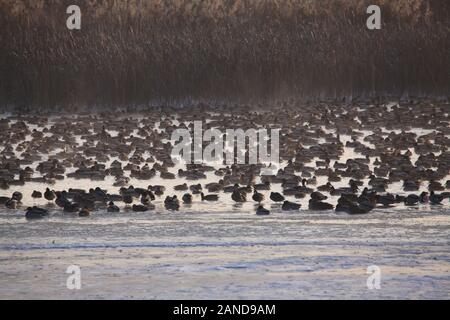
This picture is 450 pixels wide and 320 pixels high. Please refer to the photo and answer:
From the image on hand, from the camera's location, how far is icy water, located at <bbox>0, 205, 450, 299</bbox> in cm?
963

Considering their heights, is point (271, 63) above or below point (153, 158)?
above

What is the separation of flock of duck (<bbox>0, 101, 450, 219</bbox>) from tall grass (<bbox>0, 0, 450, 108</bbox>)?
2.86ft

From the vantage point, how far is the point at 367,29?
24312 mm

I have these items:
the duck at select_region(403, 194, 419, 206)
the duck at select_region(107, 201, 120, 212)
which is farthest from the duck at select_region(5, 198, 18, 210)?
the duck at select_region(403, 194, 419, 206)

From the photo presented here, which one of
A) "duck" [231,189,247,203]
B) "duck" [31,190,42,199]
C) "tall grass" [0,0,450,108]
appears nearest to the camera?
"duck" [231,189,247,203]

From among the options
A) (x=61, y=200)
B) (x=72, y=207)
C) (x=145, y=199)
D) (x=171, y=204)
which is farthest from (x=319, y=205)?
(x=61, y=200)

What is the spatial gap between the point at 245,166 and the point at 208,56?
26.5 feet

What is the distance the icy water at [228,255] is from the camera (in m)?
9.63

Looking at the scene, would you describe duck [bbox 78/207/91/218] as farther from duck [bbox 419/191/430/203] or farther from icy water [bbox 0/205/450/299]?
duck [bbox 419/191/430/203]

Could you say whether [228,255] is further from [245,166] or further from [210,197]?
[245,166]

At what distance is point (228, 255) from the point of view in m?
10.9
